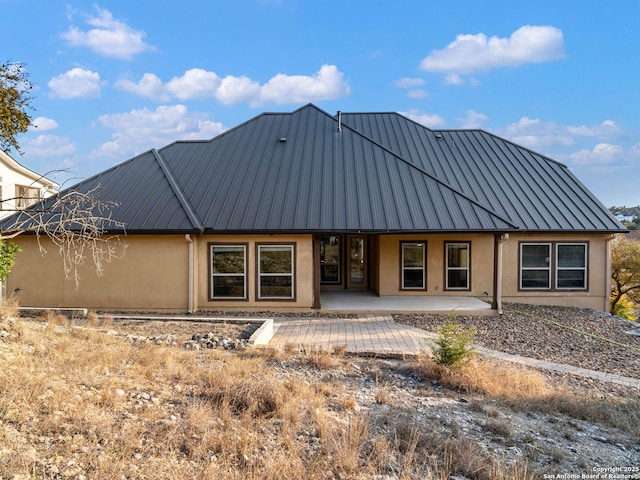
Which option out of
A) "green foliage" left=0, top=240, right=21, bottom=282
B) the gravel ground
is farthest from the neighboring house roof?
"green foliage" left=0, top=240, right=21, bottom=282

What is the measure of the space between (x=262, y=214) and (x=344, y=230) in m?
2.70

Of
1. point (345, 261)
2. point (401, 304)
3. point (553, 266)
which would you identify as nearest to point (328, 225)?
point (401, 304)

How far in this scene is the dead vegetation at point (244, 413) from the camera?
3705 mm

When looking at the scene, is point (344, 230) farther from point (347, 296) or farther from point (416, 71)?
point (416, 71)

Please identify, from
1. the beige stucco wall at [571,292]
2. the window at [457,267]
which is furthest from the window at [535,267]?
the window at [457,267]

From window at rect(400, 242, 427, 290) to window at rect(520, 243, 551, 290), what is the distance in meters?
3.49

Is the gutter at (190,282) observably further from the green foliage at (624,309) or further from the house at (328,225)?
the green foliage at (624,309)

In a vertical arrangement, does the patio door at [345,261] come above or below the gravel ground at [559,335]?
above

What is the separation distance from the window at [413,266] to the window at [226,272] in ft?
19.3

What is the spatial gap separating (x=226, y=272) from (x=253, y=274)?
883 mm

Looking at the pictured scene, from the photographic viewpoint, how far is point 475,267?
1468 cm

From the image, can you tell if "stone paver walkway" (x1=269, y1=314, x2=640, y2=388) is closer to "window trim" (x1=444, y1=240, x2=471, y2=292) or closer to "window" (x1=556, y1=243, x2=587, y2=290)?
"window trim" (x1=444, y1=240, x2=471, y2=292)

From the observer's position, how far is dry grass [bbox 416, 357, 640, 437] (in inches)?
224

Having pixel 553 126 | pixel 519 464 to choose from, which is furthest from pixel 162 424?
pixel 553 126
